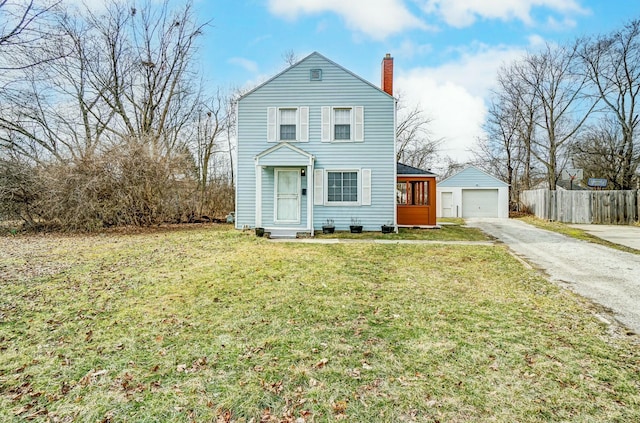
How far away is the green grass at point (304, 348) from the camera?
254 cm

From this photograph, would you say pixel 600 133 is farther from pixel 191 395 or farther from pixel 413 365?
pixel 191 395

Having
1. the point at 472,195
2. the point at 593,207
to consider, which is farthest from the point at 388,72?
the point at 472,195

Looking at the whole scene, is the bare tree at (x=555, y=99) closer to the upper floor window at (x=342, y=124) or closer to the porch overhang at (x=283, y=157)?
the upper floor window at (x=342, y=124)

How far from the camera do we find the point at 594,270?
267 inches

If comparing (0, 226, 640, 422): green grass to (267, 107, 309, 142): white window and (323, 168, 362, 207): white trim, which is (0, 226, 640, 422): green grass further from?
(267, 107, 309, 142): white window

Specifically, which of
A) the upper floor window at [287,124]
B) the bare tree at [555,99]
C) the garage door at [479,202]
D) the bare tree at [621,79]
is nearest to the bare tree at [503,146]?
the bare tree at [555,99]

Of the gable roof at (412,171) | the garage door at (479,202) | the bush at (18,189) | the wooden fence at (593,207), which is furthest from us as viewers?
the garage door at (479,202)

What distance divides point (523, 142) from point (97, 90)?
28.6 metres

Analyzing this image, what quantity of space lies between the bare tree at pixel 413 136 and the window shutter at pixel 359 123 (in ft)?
51.6

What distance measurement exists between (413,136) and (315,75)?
61.9 ft

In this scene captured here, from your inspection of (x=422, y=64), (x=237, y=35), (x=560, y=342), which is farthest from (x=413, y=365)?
(x=422, y=64)

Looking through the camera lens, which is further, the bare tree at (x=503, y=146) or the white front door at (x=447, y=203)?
the bare tree at (x=503, y=146)

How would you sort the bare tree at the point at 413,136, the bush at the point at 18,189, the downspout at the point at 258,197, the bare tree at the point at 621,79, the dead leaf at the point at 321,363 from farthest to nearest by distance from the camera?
the bare tree at the point at 413,136, the bare tree at the point at 621,79, the downspout at the point at 258,197, the bush at the point at 18,189, the dead leaf at the point at 321,363

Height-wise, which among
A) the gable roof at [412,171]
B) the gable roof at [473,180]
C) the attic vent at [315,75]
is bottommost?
the gable roof at [412,171]
